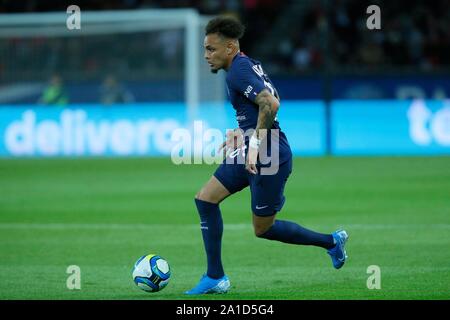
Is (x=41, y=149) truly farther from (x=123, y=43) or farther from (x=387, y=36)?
(x=387, y=36)

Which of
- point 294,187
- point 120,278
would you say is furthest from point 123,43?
point 120,278

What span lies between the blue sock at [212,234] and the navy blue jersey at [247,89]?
709mm

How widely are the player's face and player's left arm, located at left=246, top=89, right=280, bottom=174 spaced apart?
1.86 ft

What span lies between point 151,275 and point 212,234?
635 mm

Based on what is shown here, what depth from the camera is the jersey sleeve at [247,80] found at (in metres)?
8.03

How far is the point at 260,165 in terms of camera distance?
8227mm

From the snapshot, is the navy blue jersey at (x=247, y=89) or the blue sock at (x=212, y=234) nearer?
the navy blue jersey at (x=247, y=89)

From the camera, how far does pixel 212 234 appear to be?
8359 mm

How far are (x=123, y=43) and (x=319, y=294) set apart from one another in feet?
56.8

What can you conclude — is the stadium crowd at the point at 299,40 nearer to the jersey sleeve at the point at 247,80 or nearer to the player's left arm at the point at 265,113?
the jersey sleeve at the point at 247,80
